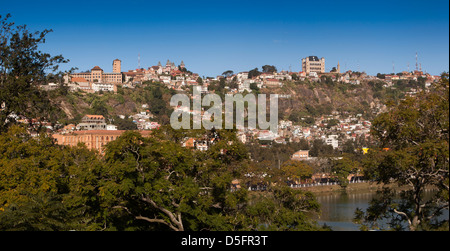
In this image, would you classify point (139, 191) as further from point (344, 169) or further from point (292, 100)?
point (292, 100)

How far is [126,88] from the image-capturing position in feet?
297

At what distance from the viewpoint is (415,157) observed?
738cm

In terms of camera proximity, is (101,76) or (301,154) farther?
(101,76)

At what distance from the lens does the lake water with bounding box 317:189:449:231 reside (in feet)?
67.4

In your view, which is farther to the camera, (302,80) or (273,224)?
(302,80)

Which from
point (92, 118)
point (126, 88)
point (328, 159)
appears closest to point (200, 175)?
point (328, 159)

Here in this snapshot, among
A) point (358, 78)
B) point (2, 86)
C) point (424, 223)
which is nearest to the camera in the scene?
point (424, 223)

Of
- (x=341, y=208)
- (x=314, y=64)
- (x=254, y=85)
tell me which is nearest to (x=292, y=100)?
(x=254, y=85)

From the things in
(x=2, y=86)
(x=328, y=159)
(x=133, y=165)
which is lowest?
(x=328, y=159)

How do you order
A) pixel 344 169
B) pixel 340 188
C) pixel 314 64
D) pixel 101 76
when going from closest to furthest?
1. pixel 340 188
2. pixel 344 169
3. pixel 101 76
4. pixel 314 64

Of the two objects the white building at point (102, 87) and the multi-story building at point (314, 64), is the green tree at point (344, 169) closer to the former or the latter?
the white building at point (102, 87)

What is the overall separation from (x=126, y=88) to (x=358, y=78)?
5396 centimetres

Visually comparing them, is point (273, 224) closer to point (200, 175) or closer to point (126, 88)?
point (200, 175)

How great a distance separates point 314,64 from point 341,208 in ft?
336
